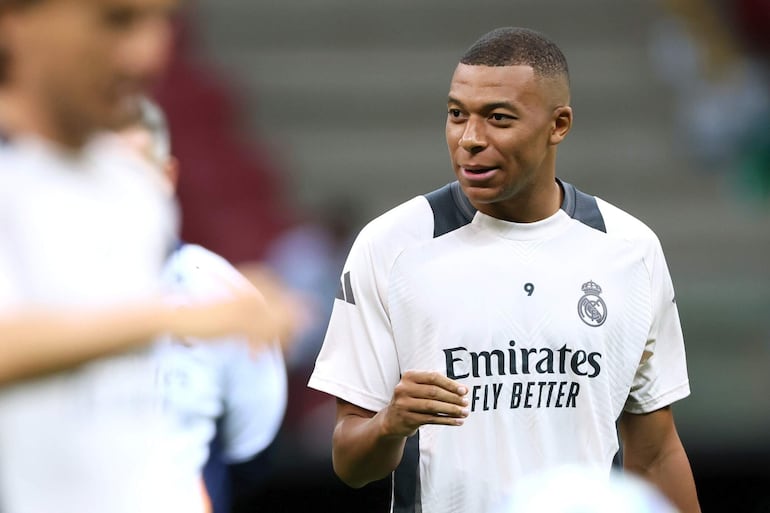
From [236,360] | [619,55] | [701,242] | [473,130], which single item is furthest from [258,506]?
[619,55]

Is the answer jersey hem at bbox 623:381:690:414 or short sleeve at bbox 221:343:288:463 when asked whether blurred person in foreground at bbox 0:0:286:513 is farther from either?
jersey hem at bbox 623:381:690:414

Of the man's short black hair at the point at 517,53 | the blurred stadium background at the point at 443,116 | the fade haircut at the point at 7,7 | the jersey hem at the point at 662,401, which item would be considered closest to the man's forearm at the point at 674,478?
the jersey hem at the point at 662,401

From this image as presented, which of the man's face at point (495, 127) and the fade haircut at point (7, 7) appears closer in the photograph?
the fade haircut at point (7, 7)

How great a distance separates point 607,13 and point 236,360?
7605 millimetres

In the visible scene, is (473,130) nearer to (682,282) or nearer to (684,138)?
(682,282)

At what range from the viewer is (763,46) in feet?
30.8

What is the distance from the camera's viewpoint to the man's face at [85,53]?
154 cm

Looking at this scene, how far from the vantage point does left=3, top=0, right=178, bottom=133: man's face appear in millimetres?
1536

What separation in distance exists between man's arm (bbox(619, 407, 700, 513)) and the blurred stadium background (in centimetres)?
484

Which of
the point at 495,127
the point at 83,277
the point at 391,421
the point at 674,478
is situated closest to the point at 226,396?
the point at 391,421

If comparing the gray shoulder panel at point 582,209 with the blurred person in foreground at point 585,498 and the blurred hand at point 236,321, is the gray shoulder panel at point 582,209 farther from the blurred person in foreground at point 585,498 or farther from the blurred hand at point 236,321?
the blurred hand at point 236,321

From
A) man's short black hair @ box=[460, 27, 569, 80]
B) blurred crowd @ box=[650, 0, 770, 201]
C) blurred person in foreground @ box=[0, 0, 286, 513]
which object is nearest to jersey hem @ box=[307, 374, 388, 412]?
man's short black hair @ box=[460, 27, 569, 80]

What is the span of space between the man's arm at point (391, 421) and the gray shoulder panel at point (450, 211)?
0.50 m

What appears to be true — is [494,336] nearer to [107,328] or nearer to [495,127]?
[495,127]
